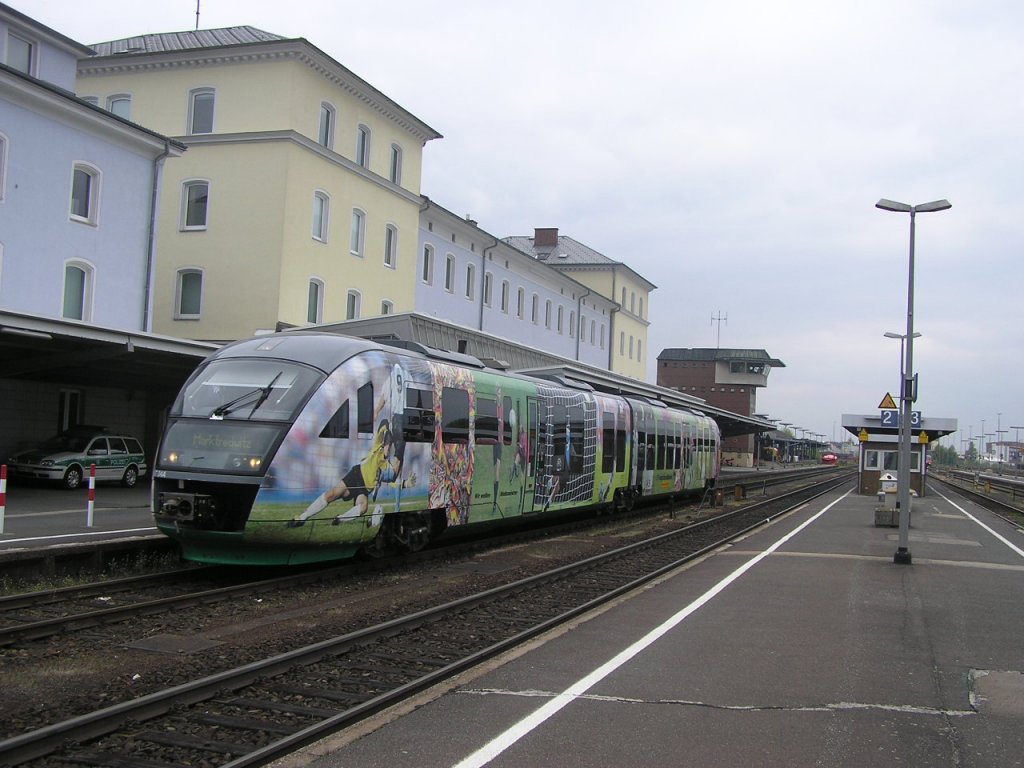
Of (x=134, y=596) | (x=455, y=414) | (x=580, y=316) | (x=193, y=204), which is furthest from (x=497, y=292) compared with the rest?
(x=134, y=596)

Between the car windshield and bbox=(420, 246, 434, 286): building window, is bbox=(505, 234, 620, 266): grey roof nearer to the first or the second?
bbox=(420, 246, 434, 286): building window

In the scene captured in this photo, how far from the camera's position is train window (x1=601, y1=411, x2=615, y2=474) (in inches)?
852

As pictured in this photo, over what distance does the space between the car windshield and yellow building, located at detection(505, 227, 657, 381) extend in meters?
44.0

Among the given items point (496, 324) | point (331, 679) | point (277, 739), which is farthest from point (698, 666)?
point (496, 324)

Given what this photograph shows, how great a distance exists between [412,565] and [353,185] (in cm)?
2532

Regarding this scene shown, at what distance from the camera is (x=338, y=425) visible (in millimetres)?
11648

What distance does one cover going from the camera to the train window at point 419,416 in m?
13.2

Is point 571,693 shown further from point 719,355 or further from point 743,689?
point 719,355

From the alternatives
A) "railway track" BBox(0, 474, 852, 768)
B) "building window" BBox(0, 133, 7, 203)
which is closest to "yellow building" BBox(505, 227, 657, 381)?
"building window" BBox(0, 133, 7, 203)

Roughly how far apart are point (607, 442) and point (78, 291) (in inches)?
627

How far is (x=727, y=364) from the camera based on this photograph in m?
117

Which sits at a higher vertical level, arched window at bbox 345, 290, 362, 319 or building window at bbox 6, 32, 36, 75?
building window at bbox 6, 32, 36, 75

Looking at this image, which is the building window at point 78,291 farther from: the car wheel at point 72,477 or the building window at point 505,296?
the building window at point 505,296

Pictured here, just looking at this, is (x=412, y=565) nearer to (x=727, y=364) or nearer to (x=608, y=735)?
(x=608, y=735)
